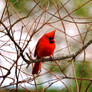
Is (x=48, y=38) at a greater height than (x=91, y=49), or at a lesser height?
greater

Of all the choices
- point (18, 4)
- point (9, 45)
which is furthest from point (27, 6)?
point (9, 45)

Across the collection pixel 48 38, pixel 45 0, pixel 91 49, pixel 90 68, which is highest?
pixel 45 0

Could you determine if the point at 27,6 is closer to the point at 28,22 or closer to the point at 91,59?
the point at 28,22

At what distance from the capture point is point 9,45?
7.53 ft

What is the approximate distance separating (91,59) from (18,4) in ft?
3.70

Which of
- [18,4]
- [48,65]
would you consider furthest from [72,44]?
Answer: [18,4]

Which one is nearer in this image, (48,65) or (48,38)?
(48,65)

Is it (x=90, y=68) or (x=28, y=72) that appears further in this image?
(x=90, y=68)

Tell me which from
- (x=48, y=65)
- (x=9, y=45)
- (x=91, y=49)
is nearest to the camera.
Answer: (x=9, y=45)

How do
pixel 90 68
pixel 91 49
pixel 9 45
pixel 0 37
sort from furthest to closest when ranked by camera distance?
1. pixel 91 49
2. pixel 90 68
3. pixel 9 45
4. pixel 0 37

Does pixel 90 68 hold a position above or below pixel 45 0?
below

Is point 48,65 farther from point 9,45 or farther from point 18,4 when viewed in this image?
point 18,4

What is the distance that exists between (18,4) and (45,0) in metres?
0.33

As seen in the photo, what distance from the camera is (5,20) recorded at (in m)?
2.25
